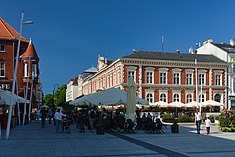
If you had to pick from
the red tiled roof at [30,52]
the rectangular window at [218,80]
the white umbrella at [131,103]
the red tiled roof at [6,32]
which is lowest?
the white umbrella at [131,103]

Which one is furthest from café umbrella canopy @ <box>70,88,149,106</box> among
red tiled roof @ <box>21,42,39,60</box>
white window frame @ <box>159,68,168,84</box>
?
white window frame @ <box>159,68,168,84</box>

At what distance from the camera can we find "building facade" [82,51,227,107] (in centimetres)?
5622

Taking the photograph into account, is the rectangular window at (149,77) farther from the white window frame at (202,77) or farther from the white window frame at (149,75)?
the white window frame at (202,77)

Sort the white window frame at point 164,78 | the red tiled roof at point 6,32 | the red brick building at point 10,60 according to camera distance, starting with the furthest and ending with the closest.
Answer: the white window frame at point 164,78 < the red tiled roof at point 6,32 < the red brick building at point 10,60

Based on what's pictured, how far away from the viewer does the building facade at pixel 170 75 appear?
5622cm

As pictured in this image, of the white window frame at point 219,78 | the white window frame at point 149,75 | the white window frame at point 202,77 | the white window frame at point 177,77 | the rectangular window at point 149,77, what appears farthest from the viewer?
the white window frame at point 219,78

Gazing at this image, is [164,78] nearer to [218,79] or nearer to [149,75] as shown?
[149,75]

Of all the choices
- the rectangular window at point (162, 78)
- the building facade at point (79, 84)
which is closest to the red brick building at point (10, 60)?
the rectangular window at point (162, 78)

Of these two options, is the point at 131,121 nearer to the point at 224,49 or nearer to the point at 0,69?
the point at 0,69

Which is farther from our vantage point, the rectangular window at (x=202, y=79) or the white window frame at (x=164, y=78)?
the rectangular window at (x=202, y=79)

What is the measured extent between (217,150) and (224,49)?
173 ft

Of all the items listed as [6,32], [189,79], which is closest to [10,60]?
[6,32]

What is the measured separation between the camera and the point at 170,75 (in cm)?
5828

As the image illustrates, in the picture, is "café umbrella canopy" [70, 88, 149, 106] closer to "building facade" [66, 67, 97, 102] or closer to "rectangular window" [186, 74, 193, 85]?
"rectangular window" [186, 74, 193, 85]
